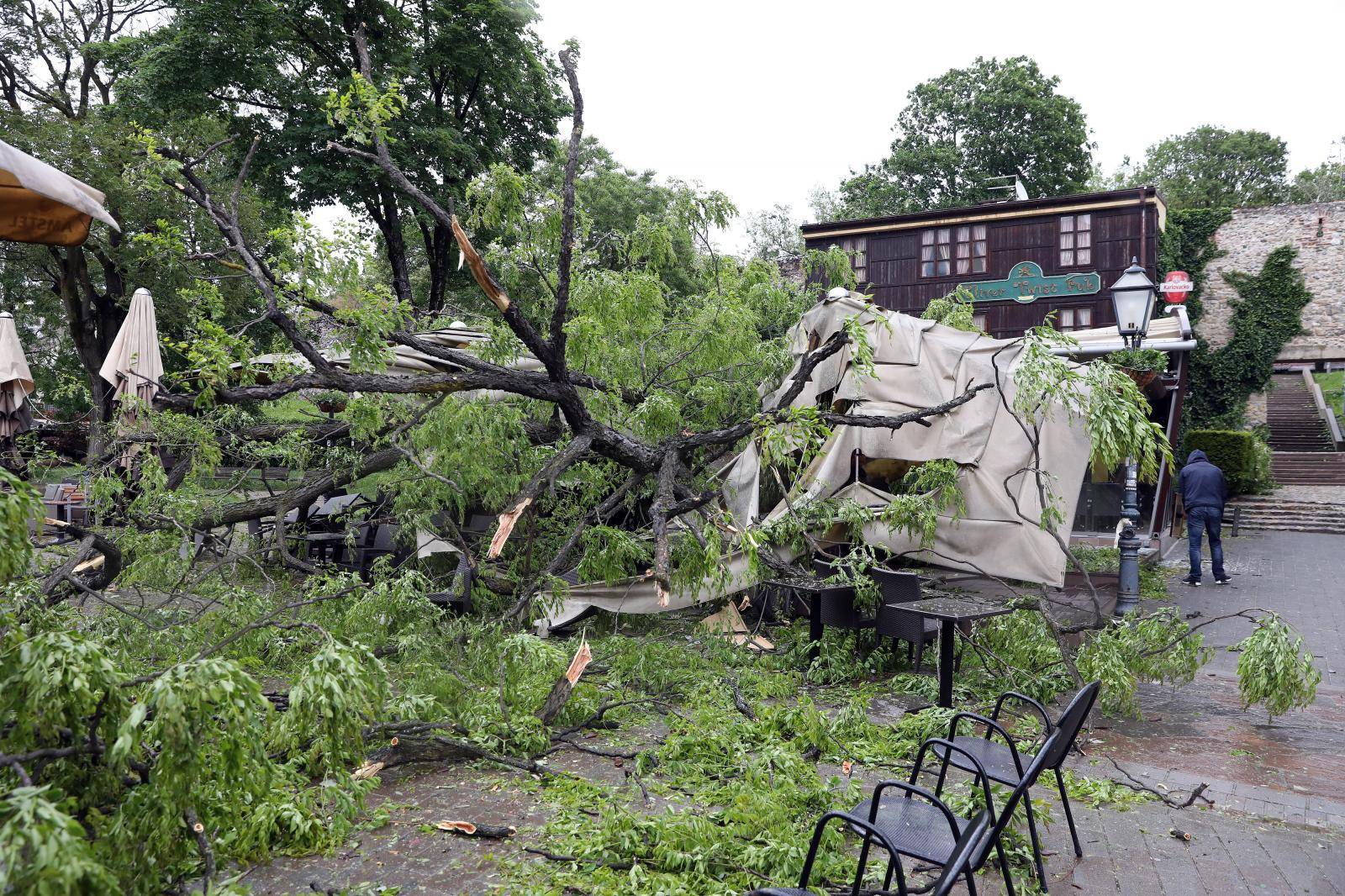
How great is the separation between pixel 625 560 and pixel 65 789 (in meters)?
5.55

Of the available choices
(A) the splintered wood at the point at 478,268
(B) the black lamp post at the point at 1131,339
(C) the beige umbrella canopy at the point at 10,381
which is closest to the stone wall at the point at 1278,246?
(B) the black lamp post at the point at 1131,339

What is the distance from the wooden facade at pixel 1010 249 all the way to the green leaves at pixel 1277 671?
756 inches

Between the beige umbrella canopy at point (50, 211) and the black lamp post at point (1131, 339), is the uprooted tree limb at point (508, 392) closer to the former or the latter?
the beige umbrella canopy at point (50, 211)

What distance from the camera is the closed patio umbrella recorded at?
8820mm

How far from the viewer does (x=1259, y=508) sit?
18.8 metres

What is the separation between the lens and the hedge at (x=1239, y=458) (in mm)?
19969

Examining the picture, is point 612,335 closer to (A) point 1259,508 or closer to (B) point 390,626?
(B) point 390,626

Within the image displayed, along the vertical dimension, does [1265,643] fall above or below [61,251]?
below

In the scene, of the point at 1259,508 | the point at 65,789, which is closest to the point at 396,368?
the point at 65,789

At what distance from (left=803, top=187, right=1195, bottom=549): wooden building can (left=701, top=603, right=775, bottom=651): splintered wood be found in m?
15.5

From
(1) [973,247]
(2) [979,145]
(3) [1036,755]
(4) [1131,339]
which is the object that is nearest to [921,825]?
(3) [1036,755]

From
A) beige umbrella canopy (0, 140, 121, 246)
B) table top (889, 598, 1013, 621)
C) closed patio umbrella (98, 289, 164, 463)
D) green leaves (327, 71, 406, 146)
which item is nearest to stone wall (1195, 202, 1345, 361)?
table top (889, 598, 1013, 621)

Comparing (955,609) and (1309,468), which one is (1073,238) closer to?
(1309,468)

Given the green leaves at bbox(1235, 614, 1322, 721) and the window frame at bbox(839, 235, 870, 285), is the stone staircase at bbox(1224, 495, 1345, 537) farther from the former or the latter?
the green leaves at bbox(1235, 614, 1322, 721)
